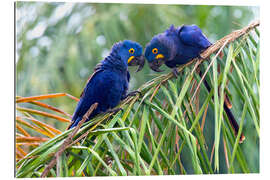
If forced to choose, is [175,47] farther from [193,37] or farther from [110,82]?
[110,82]

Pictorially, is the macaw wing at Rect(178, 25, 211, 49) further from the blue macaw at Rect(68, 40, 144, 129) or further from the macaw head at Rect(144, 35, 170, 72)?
the blue macaw at Rect(68, 40, 144, 129)

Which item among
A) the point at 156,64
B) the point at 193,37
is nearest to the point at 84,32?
the point at 156,64

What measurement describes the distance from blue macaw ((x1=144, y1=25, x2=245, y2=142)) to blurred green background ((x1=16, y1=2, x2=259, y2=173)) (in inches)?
3.9

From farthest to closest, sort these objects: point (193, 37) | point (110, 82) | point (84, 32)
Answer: point (84, 32)
point (193, 37)
point (110, 82)

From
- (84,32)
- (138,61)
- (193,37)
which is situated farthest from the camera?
(84,32)

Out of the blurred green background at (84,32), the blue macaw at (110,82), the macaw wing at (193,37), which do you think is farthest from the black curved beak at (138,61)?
the macaw wing at (193,37)

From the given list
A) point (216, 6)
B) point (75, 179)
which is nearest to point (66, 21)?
point (216, 6)

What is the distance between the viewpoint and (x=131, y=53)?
6.86 feet

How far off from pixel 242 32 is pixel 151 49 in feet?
2.07

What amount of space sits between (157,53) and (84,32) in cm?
111

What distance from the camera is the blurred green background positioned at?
226 centimetres

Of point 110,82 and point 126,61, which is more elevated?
point 126,61

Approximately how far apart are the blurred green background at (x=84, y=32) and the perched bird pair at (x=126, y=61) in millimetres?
147
